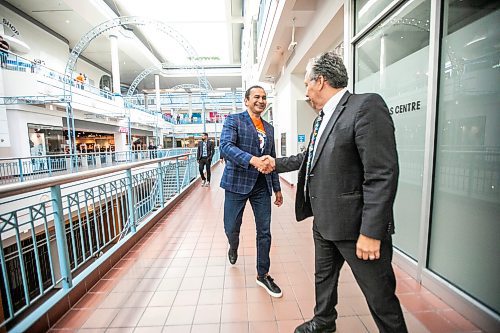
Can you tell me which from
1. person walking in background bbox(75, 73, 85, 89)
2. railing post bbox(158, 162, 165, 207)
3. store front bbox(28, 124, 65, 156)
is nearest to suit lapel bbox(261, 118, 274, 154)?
railing post bbox(158, 162, 165, 207)

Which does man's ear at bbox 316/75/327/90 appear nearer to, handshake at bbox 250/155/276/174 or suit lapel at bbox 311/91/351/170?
suit lapel at bbox 311/91/351/170

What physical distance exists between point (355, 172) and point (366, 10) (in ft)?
8.44

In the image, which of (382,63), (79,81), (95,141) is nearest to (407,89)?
(382,63)

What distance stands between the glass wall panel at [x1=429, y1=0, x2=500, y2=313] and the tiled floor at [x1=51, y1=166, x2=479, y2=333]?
351 millimetres

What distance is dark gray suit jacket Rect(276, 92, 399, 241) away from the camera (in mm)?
1072

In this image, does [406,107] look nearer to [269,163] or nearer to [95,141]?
[269,163]

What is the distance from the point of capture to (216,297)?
6.78 ft

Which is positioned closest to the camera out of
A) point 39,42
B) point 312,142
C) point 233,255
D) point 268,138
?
point 312,142

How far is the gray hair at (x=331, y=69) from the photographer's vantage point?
1274mm

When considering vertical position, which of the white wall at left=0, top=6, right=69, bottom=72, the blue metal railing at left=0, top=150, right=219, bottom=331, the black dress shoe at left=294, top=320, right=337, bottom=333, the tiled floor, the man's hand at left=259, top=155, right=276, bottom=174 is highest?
the white wall at left=0, top=6, right=69, bottom=72

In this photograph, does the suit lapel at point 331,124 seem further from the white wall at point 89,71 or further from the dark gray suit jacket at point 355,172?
the white wall at point 89,71

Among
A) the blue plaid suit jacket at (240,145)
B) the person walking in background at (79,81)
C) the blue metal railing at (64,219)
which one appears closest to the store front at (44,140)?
the person walking in background at (79,81)

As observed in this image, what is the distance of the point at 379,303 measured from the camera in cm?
120

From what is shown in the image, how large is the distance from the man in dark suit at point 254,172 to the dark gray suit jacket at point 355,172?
2.30ft
